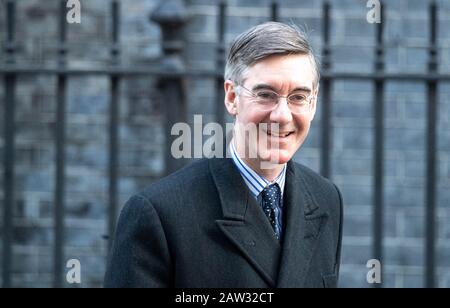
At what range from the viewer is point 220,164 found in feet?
8.53

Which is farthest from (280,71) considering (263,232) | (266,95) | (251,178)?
(263,232)

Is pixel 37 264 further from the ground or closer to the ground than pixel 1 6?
closer to the ground

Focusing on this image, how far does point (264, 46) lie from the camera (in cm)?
242

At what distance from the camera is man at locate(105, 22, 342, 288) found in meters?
2.45

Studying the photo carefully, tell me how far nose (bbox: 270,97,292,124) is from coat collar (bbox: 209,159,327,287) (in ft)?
0.64

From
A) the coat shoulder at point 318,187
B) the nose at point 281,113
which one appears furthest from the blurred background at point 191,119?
the nose at point 281,113

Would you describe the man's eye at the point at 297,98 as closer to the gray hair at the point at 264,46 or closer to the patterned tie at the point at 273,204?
the gray hair at the point at 264,46

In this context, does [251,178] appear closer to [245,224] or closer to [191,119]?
[245,224]

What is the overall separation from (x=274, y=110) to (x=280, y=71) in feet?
0.33

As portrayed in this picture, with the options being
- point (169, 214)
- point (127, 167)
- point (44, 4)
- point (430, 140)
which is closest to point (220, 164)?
point (169, 214)

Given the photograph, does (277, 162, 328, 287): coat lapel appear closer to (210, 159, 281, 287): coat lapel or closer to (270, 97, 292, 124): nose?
(210, 159, 281, 287): coat lapel

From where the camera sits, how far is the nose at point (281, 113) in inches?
96.5
